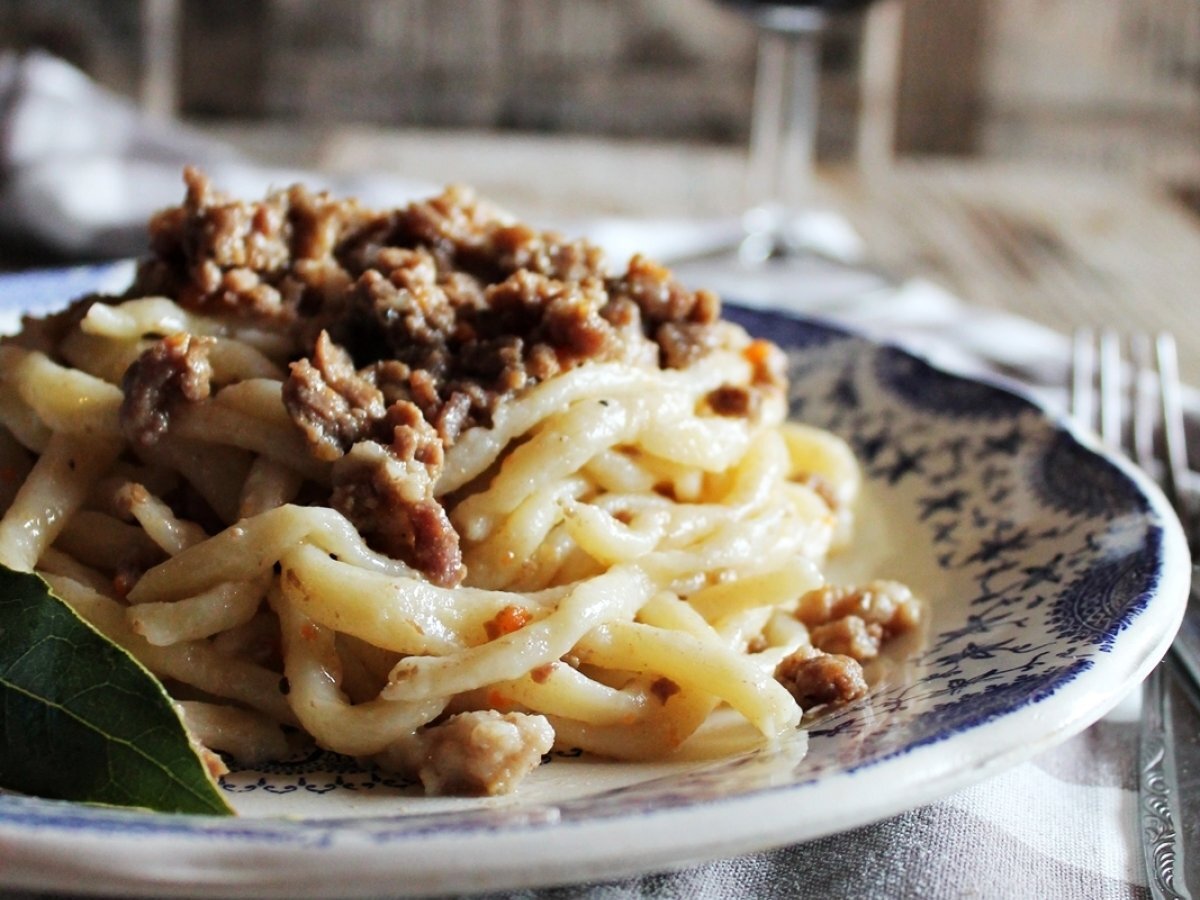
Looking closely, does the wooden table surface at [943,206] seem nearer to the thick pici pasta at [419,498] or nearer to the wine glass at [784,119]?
the wine glass at [784,119]

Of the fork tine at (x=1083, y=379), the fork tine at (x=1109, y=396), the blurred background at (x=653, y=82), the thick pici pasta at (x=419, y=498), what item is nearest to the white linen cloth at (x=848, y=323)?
the fork tine at (x=1083, y=379)

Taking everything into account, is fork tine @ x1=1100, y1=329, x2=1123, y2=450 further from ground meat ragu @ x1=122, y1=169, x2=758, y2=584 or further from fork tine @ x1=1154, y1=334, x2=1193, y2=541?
ground meat ragu @ x1=122, y1=169, x2=758, y2=584

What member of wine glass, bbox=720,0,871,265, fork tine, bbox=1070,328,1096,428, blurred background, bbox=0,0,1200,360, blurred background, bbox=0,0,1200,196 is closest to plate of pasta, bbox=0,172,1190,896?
fork tine, bbox=1070,328,1096,428

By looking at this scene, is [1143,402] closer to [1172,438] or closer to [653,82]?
[1172,438]

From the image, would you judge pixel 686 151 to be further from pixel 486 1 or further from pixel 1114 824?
pixel 1114 824

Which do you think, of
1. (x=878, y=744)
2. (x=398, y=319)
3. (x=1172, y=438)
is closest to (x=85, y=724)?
(x=398, y=319)

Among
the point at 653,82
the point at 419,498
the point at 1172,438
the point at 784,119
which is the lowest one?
the point at 1172,438
